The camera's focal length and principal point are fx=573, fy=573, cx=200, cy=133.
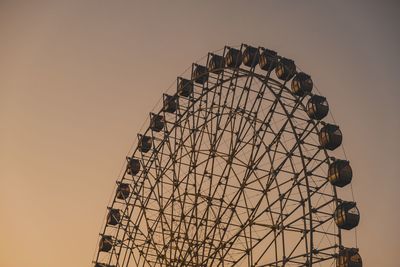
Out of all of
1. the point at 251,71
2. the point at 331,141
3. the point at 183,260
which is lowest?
the point at 183,260

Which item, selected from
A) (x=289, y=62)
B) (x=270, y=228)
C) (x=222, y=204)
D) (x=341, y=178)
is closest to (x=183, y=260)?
(x=222, y=204)

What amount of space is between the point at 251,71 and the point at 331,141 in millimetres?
4315

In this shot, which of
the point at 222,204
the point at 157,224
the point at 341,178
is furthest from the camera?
the point at 157,224

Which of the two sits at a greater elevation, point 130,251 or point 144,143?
point 144,143

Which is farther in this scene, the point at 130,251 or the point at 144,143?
the point at 144,143

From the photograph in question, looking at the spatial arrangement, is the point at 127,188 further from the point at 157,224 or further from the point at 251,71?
the point at 251,71

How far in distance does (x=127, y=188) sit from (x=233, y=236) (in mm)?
8972

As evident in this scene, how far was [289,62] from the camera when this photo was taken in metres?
20.0

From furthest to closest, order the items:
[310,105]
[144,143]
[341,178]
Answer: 1. [144,143]
2. [310,105]
3. [341,178]

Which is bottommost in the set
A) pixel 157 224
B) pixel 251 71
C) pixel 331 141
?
pixel 157 224

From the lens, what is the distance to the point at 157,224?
22.8 m

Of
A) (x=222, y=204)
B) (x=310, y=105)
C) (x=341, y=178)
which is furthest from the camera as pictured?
(x=222, y=204)

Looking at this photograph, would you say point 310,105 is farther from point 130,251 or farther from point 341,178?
point 130,251

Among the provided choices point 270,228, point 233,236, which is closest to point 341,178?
point 270,228
